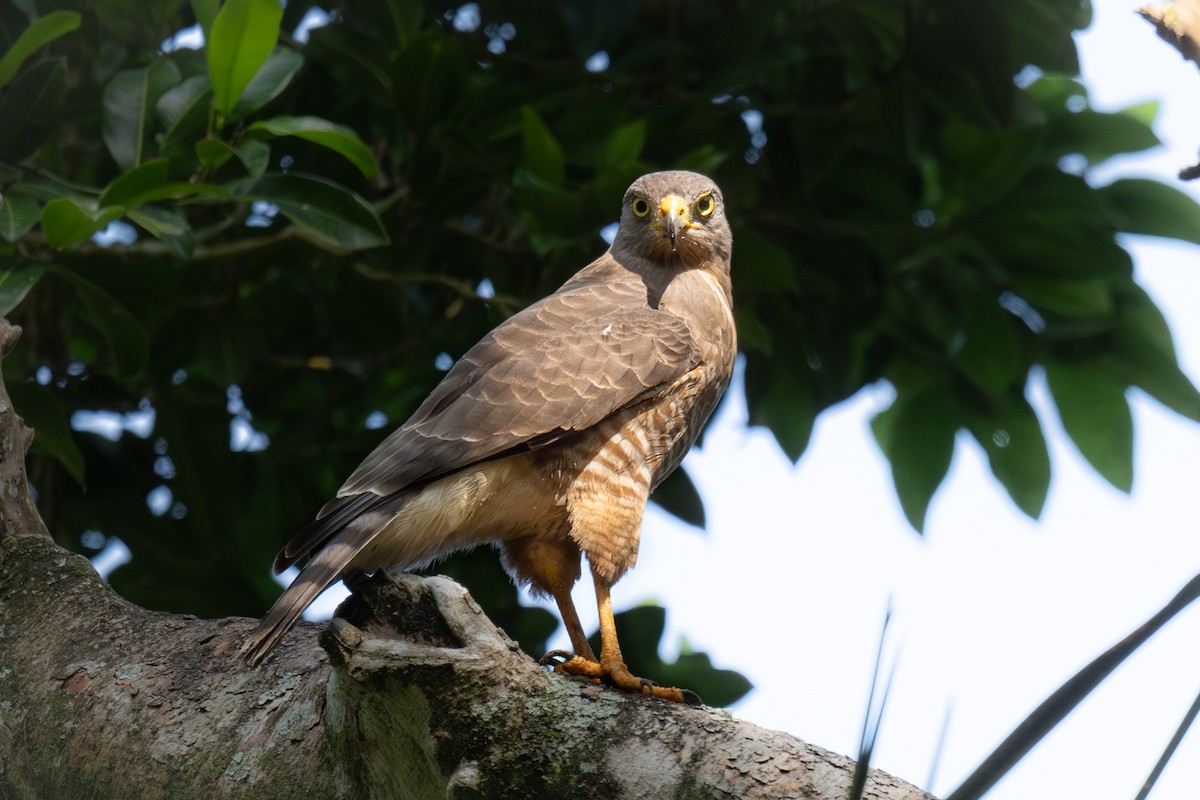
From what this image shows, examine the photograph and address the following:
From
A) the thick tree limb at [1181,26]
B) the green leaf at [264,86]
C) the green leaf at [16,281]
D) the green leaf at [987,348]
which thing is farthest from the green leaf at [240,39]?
the green leaf at [987,348]

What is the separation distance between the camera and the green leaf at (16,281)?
9.80 feet

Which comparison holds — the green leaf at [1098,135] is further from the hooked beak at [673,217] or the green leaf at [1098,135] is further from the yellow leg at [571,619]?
the yellow leg at [571,619]

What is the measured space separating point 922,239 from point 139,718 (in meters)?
3.25

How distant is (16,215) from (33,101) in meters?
0.42

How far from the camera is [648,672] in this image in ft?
12.8

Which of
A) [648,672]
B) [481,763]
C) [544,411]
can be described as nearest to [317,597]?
[481,763]

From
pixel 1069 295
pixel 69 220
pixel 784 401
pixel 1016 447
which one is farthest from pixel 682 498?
pixel 69 220

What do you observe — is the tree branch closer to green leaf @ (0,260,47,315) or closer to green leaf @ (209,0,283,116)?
green leaf @ (0,260,47,315)

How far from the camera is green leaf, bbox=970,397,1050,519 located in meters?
4.38

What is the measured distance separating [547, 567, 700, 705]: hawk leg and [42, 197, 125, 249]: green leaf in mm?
1663

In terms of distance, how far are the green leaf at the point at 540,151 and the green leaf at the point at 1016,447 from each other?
6.31 ft

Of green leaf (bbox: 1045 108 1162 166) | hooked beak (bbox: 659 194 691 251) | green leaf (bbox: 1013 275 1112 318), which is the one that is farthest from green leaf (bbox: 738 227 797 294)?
green leaf (bbox: 1045 108 1162 166)

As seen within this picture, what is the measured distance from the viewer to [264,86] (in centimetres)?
340

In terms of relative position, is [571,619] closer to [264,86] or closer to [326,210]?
[326,210]
